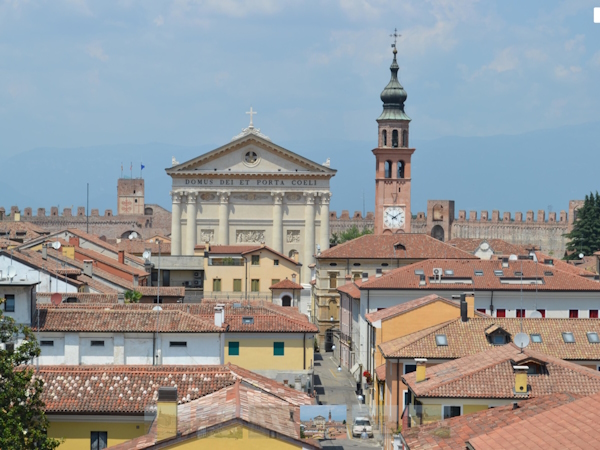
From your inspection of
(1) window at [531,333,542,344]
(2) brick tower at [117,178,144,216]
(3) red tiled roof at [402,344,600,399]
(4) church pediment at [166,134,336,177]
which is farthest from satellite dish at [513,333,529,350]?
(2) brick tower at [117,178,144,216]

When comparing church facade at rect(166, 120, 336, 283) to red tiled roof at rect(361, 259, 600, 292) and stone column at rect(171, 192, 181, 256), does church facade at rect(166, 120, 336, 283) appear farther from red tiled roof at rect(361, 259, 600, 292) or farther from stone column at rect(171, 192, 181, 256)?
red tiled roof at rect(361, 259, 600, 292)

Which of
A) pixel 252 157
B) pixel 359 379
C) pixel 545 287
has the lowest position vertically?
pixel 359 379

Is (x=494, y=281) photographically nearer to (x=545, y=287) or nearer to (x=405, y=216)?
(x=545, y=287)

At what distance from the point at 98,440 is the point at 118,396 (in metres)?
0.88

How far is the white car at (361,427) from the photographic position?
102 ft

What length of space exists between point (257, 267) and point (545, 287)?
862 inches

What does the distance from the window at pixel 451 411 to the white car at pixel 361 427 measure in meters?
4.84

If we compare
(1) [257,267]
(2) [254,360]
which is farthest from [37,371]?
(1) [257,267]

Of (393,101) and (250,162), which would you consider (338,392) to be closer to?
(250,162)

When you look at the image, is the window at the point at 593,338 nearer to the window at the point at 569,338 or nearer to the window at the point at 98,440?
the window at the point at 569,338

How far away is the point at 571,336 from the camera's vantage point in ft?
115

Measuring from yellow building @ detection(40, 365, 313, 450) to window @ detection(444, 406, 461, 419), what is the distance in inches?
109

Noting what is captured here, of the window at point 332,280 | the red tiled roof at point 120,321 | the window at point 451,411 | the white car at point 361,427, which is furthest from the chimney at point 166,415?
the window at point 332,280

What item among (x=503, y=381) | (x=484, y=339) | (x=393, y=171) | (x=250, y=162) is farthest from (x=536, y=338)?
(x=393, y=171)
